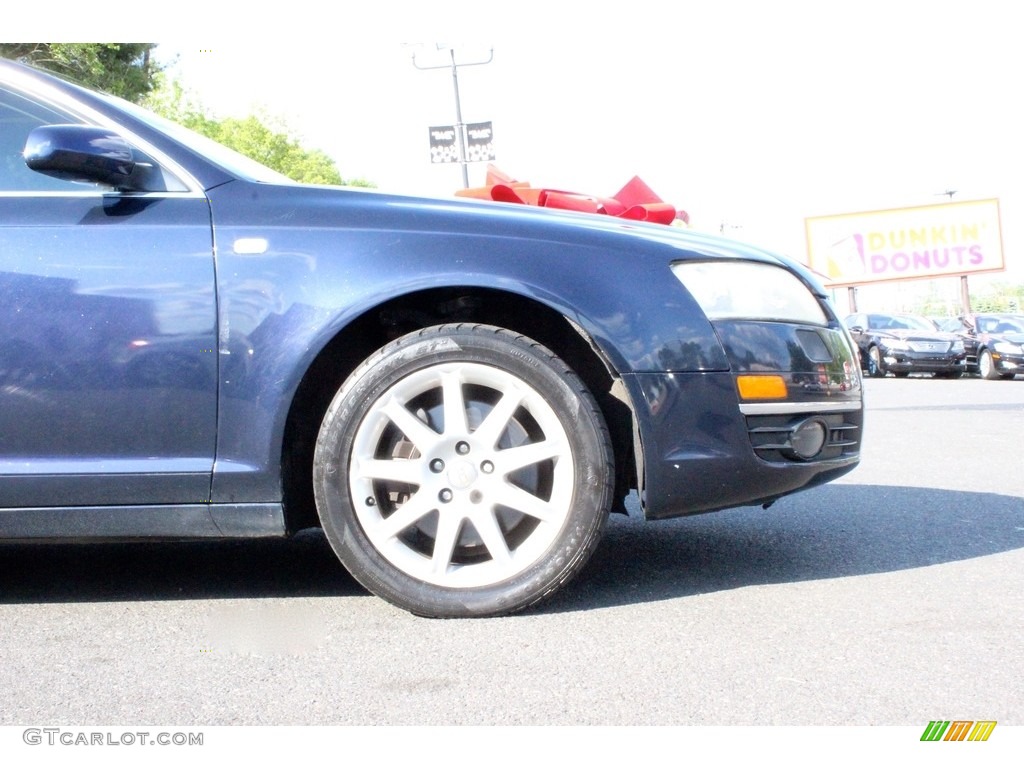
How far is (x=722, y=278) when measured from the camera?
3.34 metres

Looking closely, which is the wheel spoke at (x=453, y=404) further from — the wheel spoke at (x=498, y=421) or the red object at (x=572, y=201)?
the red object at (x=572, y=201)

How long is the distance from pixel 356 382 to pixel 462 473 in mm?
374

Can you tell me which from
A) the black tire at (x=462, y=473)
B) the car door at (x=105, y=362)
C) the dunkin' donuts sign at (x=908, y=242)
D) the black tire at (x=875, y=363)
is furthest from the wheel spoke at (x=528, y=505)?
the dunkin' donuts sign at (x=908, y=242)

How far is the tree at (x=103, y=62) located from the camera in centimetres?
2448

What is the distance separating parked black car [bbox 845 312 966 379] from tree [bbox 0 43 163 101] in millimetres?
16120

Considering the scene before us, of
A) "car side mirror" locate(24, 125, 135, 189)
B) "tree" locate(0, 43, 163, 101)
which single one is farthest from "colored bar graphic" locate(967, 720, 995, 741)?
"tree" locate(0, 43, 163, 101)

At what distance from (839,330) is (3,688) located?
2.47 meters

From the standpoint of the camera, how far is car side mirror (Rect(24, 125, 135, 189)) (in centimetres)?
309

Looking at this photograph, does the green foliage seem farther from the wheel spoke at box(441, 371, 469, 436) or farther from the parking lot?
the wheel spoke at box(441, 371, 469, 436)

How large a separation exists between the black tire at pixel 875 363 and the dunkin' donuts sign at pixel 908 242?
1946 cm

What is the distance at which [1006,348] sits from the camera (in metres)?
21.8

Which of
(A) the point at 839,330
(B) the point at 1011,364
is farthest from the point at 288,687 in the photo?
(B) the point at 1011,364

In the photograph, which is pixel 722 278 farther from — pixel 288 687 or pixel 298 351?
pixel 288 687

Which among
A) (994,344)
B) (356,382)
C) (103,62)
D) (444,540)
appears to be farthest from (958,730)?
(103,62)
